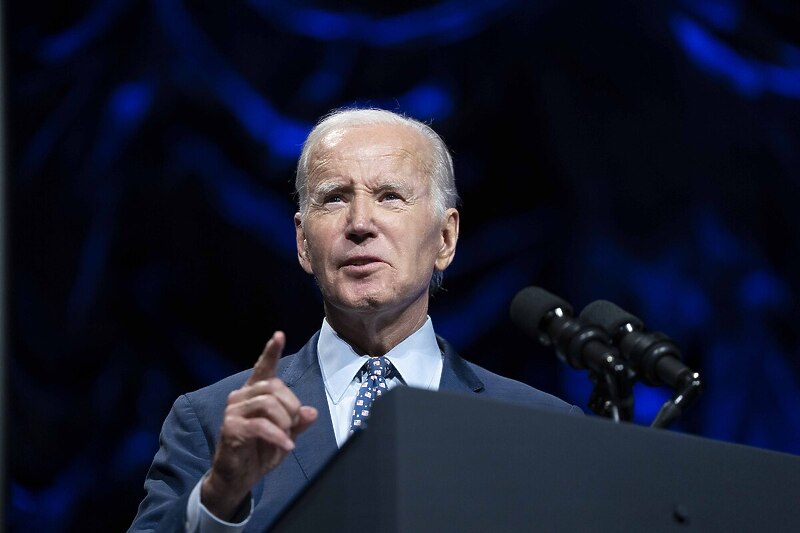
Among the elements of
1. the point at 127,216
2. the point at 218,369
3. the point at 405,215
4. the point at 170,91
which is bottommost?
the point at 218,369

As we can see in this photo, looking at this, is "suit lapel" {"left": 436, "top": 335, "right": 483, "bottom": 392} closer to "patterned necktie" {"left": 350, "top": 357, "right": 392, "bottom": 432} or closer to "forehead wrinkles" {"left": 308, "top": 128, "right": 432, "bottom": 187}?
"patterned necktie" {"left": 350, "top": 357, "right": 392, "bottom": 432}

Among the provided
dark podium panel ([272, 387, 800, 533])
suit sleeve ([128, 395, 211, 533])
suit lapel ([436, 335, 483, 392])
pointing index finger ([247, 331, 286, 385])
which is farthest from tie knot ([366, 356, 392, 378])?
dark podium panel ([272, 387, 800, 533])

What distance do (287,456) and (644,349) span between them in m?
0.72

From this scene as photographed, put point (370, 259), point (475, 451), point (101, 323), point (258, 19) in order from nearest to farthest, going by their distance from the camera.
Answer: point (475, 451), point (370, 259), point (101, 323), point (258, 19)

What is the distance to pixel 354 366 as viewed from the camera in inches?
88.2

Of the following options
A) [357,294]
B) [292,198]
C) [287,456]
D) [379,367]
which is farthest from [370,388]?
[292,198]

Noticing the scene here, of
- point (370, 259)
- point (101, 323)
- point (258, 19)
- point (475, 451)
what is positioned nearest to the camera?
point (475, 451)

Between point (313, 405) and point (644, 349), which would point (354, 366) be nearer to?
point (313, 405)

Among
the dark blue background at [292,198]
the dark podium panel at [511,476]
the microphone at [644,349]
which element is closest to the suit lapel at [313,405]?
the microphone at [644,349]

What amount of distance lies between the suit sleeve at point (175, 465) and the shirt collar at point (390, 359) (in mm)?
265

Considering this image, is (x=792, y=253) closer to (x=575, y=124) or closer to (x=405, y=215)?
(x=575, y=124)

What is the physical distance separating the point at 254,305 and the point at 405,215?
3.27ft

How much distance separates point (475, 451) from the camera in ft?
3.58

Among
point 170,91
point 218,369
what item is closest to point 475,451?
point 218,369
